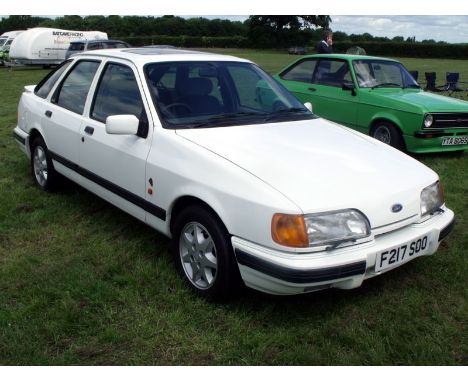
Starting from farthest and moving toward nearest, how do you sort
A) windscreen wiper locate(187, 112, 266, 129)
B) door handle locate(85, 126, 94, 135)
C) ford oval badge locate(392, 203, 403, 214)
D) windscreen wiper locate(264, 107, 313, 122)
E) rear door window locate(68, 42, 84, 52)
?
rear door window locate(68, 42, 84, 52) → door handle locate(85, 126, 94, 135) → windscreen wiper locate(264, 107, 313, 122) → windscreen wiper locate(187, 112, 266, 129) → ford oval badge locate(392, 203, 403, 214)

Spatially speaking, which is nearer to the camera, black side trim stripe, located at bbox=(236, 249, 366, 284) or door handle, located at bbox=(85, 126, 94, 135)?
black side trim stripe, located at bbox=(236, 249, 366, 284)

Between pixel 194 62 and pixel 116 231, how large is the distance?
5.24ft

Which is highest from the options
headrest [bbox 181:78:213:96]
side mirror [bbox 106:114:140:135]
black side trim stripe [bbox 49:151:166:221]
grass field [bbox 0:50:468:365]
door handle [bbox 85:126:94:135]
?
headrest [bbox 181:78:213:96]

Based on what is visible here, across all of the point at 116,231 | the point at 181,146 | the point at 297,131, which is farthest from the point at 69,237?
the point at 297,131

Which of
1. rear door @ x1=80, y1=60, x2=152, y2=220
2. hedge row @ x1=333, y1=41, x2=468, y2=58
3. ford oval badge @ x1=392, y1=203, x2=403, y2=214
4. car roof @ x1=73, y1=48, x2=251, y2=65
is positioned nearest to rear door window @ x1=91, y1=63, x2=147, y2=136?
rear door @ x1=80, y1=60, x2=152, y2=220

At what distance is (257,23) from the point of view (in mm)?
64125

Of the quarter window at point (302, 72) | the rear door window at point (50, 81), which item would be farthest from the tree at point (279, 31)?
the rear door window at point (50, 81)

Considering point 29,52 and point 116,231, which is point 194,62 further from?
point 29,52

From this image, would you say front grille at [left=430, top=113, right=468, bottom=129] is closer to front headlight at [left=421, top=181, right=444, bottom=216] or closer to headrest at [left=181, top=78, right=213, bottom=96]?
front headlight at [left=421, top=181, right=444, bottom=216]

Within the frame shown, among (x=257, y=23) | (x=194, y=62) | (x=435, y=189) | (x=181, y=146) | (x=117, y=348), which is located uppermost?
(x=257, y=23)

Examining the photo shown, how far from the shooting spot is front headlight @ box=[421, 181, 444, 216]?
126 inches

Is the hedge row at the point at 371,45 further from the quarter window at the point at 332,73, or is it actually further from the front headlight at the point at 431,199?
the front headlight at the point at 431,199

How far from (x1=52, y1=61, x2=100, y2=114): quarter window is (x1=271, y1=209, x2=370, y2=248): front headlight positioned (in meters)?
2.48

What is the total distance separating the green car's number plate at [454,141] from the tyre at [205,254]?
4932 millimetres
